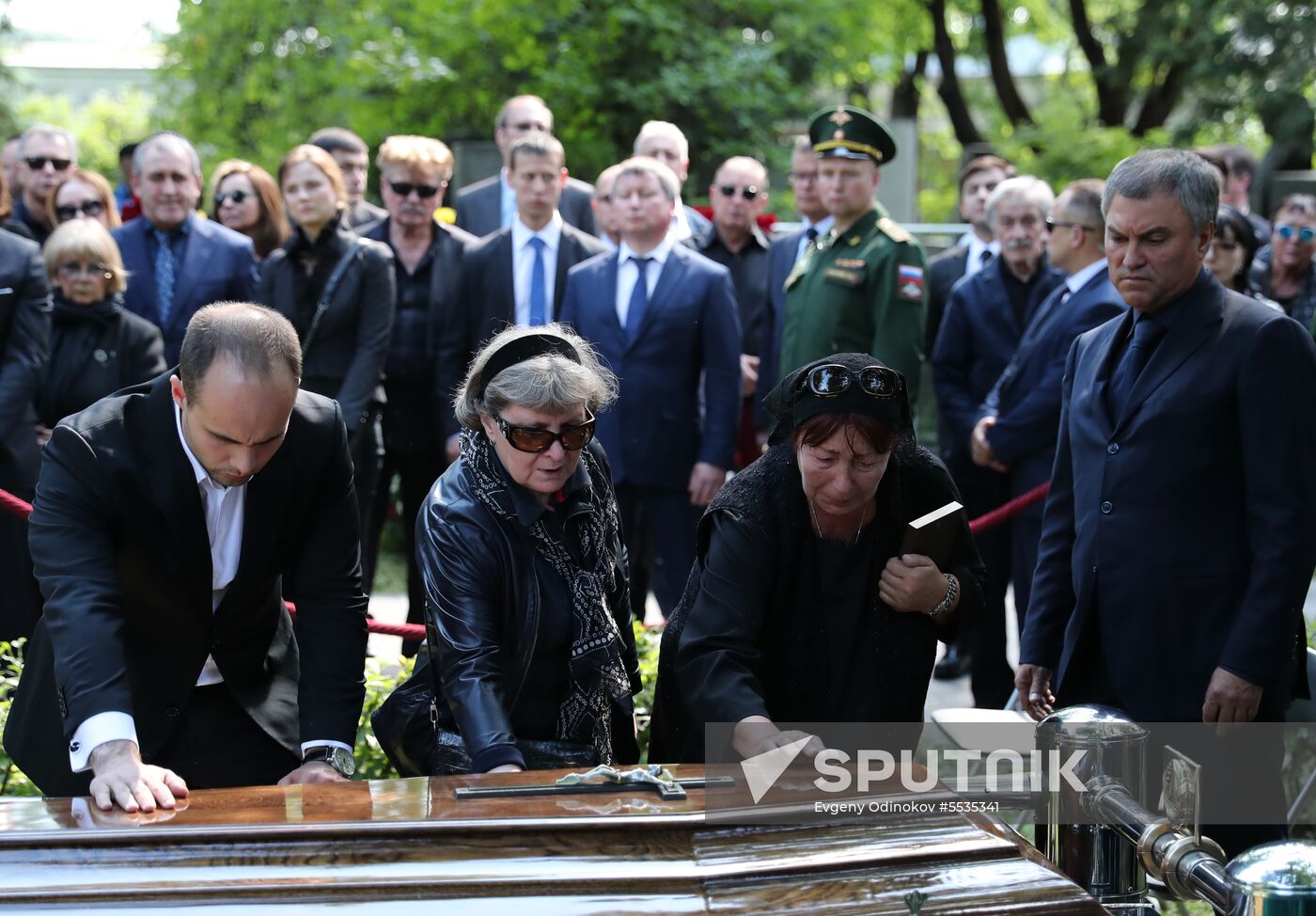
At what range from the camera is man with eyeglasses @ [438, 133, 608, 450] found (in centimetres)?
659

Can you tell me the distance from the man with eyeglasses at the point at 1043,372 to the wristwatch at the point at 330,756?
290 centimetres

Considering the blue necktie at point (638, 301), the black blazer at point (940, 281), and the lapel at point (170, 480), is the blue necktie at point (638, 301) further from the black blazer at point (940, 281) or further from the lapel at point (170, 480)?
the lapel at point (170, 480)

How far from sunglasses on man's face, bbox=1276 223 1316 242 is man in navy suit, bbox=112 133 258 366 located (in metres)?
5.16

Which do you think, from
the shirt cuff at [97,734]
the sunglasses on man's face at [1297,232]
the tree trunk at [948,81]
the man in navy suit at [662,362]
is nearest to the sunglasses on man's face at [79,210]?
the man in navy suit at [662,362]

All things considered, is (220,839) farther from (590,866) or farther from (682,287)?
(682,287)

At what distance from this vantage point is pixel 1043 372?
5.69 metres

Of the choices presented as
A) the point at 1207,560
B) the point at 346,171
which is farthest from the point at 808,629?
the point at 346,171

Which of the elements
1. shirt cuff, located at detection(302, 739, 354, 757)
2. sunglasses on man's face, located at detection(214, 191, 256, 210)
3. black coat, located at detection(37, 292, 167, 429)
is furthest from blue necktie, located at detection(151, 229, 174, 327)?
shirt cuff, located at detection(302, 739, 354, 757)

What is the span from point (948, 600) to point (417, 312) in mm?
3951

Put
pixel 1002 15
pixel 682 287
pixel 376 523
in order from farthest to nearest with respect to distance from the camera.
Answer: pixel 1002 15 → pixel 376 523 → pixel 682 287

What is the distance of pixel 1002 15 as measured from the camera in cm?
2267

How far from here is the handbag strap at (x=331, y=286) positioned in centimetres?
628

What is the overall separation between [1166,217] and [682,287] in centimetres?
292

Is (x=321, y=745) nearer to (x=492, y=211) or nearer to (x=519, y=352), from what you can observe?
(x=519, y=352)
